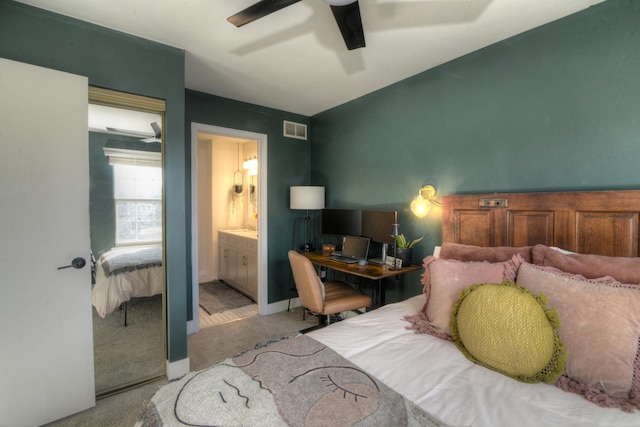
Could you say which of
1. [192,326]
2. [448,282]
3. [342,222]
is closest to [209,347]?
[192,326]

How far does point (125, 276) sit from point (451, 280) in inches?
93.1

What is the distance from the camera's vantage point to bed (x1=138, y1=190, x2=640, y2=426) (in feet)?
3.18

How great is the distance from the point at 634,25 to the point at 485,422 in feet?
7.40

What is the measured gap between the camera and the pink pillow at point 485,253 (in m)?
1.73

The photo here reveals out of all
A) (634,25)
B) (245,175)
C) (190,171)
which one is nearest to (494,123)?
(634,25)

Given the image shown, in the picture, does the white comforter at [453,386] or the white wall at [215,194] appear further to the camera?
the white wall at [215,194]

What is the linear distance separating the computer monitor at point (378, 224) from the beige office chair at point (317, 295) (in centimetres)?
62

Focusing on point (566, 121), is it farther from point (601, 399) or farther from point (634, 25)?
point (601, 399)

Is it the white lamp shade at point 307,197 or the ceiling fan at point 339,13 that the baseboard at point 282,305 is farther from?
the ceiling fan at point 339,13

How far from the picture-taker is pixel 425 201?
→ 259 centimetres

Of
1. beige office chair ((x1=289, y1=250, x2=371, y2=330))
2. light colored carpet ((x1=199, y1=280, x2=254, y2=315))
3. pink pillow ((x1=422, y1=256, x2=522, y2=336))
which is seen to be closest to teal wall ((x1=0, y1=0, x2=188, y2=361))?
beige office chair ((x1=289, y1=250, x2=371, y2=330))

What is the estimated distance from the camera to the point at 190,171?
3102mm

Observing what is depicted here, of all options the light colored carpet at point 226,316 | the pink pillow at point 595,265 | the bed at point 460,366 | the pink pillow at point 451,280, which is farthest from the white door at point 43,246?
the pink pillow at point 595,265

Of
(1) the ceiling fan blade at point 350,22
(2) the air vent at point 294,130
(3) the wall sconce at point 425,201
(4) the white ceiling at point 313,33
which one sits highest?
(4) the white ceiling at point 313,33
